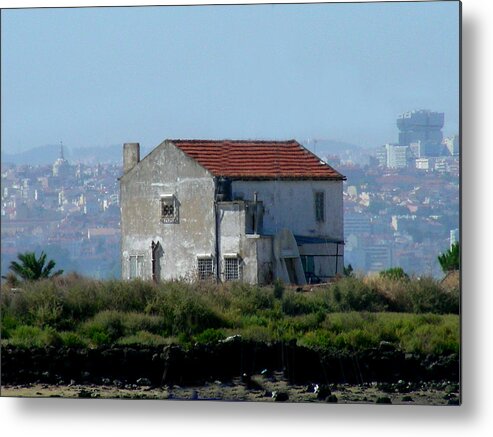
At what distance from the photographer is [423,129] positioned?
11.2 metres

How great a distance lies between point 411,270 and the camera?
1145 cm

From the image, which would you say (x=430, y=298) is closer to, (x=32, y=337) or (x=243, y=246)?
(x=243, y=246)

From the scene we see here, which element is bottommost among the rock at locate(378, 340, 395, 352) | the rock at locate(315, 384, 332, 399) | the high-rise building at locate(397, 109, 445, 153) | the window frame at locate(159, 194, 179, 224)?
the rock at locate(315, 384, 332, 399)

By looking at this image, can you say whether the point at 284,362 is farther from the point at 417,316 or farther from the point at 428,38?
the point at 428,38

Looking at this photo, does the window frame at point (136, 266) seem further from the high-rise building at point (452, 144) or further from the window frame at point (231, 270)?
the high-rise building at point (452, 144)

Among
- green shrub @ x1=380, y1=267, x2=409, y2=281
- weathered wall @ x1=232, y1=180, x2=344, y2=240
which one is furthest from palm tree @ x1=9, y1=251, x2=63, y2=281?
green shrub @ x1=380, y1=267, x2=409, y2=281

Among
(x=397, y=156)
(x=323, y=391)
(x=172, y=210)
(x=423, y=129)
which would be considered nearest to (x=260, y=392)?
(x=323, y=391)

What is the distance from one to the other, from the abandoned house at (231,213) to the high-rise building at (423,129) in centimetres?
64

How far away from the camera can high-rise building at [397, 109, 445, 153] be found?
11.1m

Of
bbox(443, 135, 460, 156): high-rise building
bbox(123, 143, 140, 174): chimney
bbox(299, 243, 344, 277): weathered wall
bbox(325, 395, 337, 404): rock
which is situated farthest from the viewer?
bbox(123, 143, 140, 174): chimney

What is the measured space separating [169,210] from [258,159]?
81 centimetres

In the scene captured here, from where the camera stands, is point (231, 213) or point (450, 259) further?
point (231, 213)

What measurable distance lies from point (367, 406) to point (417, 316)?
0.86 m

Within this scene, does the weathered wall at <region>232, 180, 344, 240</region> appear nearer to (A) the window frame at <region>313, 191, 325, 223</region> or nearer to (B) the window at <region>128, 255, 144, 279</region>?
(A) the window frame at <region>313, 191, 325, 223</region>
